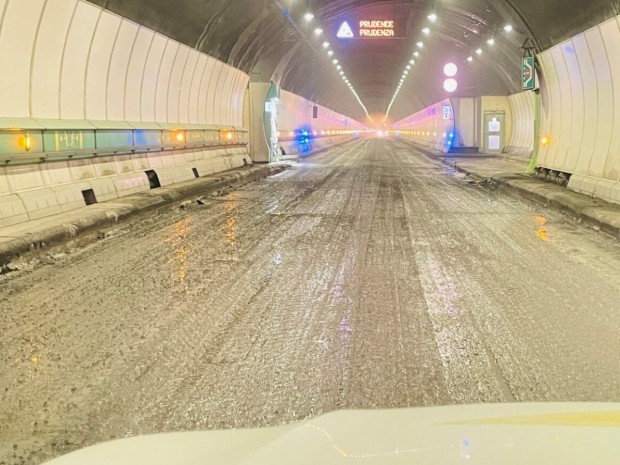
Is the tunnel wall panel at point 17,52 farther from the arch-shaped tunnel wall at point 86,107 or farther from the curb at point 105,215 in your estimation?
the curb at point 105,215

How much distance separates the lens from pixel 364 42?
37125 millimetres

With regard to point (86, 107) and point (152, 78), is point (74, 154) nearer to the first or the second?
point (86, 107)

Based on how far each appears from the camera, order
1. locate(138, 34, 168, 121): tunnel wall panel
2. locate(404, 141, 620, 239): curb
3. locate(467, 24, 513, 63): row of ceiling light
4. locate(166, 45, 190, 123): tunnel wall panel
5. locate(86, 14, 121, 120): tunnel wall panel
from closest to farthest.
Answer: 1. locate(404, 141, 620, 239): curb
2. locate(86, 14, 121, 120): tunnel wall panel
3. locate(138, 34, 168, 121): tunnel wall panel
4. locate(166, 45, 190, 123): tunnel wall panel
5. locate(467, 24, 513, 63): row of ceiling light

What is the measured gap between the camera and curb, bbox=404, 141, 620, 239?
10266 mm

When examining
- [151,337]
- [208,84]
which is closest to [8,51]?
[151,337]

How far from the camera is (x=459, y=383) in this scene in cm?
403

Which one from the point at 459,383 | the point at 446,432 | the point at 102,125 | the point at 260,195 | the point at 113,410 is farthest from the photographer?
the point at 260,195

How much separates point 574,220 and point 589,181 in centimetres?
282

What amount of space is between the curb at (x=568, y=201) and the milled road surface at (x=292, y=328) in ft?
1.43

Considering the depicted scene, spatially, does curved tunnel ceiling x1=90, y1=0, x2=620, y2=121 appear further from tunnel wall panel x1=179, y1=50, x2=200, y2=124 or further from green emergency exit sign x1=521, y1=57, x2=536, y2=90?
green emergency exit sign x1=521, y1=57, x2=536, y2=90

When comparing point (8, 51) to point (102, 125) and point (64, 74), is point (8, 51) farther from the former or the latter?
point (102, 125)

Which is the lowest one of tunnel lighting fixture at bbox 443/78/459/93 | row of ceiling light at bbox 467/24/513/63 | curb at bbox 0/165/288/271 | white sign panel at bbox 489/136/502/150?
white sign panel at bbox 489/136/502/150

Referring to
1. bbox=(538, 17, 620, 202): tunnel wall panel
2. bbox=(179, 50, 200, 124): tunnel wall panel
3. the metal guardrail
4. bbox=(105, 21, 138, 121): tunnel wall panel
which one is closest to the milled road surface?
the metal guardrail

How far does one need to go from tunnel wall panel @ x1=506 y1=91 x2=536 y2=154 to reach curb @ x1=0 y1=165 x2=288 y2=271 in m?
17.8
